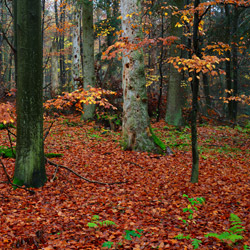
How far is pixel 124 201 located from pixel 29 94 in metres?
2.95

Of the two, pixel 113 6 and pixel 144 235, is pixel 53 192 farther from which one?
pixel 113 6

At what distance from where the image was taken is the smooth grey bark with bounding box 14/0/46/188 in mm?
4672

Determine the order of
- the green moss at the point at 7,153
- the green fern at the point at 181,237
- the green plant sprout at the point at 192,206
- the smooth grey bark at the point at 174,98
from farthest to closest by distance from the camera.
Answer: the smooth grey bark at the point at 174,98 → the green moss at the point at 7,153 → the green plant sprout at the point at 192,206 → the green fern at the point at 181,237

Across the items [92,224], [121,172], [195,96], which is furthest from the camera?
[121,172]

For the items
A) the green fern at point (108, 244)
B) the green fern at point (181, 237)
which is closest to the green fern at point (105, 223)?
the green fern at point (108, 244)

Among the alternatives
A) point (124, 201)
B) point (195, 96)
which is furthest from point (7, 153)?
point (195, 96)

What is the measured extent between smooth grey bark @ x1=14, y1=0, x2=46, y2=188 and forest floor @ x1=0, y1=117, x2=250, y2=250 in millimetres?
494

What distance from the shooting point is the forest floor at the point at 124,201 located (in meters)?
3.48

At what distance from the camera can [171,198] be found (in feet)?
17.4

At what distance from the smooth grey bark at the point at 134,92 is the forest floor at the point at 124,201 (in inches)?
19.5

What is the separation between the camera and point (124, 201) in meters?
4.97

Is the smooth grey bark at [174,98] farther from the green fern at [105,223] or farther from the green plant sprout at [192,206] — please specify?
the green fern at [105,223]

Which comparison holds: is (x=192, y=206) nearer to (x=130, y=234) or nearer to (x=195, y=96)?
(x=130, y=234)

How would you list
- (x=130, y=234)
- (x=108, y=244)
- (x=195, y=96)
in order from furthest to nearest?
(x=195, y=96)
(x=130, y=234)
(x=108, y=244)
